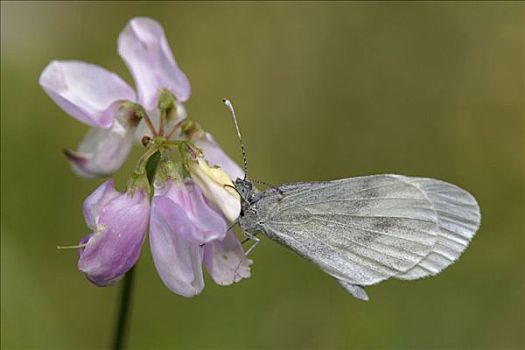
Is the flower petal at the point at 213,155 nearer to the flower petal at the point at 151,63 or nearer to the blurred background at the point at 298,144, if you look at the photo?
the flower petal at the point at 151,63

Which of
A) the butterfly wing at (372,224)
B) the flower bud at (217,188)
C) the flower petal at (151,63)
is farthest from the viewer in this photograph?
the flower petal at (151,63)

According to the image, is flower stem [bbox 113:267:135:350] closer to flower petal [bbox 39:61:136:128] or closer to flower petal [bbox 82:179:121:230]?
flower petal [bbox 82:179:121:230]

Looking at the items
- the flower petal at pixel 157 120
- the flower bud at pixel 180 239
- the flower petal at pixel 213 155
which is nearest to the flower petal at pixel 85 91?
the flower petal at pixel 157 120

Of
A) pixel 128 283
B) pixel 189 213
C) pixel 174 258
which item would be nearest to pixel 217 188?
pixel 189 213

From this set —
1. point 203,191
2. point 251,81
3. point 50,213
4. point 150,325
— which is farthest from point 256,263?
point 203,191

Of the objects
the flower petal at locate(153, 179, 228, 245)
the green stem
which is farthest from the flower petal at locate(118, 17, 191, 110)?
the flower petal at locate(153, 179, 228, 245)

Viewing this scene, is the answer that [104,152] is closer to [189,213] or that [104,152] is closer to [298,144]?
[189,213]
